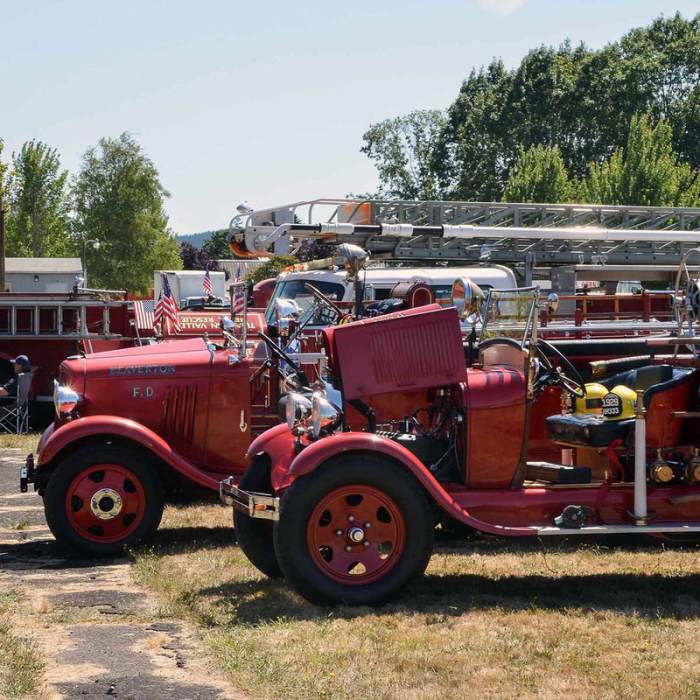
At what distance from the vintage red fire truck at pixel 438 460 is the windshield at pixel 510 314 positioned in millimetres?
15

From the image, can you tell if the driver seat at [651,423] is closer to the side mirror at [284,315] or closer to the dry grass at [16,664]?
the side mirror at [284,315]

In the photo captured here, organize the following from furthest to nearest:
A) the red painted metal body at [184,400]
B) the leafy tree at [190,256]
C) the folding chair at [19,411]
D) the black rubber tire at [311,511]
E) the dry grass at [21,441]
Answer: the leafy tree at [190,256] → the folding chair at [19,411] → the dry grass at [21,441] → the red painted metal body at [184,400] → the black rubber tire at [311,511]

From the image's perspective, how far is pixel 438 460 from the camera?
7.25 metres

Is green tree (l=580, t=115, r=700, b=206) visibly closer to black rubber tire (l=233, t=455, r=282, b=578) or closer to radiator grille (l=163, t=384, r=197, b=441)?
radiator grille (l=163, t=384, r=197, b=441)

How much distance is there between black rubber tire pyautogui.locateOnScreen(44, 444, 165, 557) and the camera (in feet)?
28.0

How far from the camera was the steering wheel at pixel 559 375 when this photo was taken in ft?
24.2

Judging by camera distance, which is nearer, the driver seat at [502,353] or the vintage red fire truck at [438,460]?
the vintage red fire truck at [438,460]

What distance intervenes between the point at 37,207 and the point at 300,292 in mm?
44548

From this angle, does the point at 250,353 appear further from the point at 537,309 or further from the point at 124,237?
the point at 124,237

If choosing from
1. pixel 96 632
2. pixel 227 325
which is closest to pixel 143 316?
pixel 227 325

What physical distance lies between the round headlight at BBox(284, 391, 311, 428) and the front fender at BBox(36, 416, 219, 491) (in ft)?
6.39

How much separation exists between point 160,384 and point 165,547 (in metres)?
1.19

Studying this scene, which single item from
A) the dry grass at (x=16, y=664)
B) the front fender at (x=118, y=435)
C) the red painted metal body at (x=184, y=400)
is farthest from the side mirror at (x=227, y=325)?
the dry grass at (x=16, y=664)

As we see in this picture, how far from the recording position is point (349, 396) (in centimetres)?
705
